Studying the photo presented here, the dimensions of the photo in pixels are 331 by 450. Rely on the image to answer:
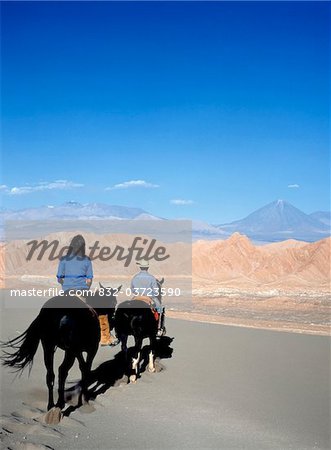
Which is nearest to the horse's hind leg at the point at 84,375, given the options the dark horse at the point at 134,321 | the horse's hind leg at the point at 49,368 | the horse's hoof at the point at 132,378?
the horse's hind leg at the point at 49,368

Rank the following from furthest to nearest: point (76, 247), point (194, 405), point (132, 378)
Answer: point (132, 378) → point (194, 405) → point (76, 247)

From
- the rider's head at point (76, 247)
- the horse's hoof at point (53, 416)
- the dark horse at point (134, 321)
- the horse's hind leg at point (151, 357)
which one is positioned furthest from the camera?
the horse's hind leg at point (151, 357)

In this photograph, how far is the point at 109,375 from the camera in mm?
9055

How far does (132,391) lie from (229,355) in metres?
3.83

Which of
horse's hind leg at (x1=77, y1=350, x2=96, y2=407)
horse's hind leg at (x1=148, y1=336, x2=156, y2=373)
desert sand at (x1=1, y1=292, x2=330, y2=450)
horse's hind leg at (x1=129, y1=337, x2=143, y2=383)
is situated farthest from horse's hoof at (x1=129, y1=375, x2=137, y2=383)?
horse's hind leg at (x1=77, y1=350, x2=96, y2=407)

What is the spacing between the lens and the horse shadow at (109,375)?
7.49m

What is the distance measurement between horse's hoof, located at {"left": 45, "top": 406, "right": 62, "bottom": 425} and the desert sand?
0.31 ft

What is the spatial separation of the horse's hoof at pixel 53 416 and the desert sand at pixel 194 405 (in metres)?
0.10

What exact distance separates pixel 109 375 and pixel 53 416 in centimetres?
293

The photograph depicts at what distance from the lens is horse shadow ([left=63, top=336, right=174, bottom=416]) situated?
749 cm
